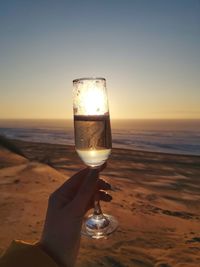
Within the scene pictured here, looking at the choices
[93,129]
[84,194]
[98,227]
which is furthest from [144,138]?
[84,194]

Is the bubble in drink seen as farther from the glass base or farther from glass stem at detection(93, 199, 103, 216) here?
the glass base

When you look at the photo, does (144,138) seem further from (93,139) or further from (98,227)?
(93,139)

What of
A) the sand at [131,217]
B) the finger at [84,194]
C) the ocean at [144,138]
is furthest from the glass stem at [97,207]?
the ocean at [144,138]

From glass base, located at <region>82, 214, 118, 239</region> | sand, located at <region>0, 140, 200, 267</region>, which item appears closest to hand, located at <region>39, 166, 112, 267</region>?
glass base, located at <region>82, 214, 118, 239</region>

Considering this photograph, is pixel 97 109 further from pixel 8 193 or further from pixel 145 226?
pixel 8 193

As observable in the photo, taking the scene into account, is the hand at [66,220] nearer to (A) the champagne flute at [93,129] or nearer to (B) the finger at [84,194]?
(B) the finger at [84,194]
